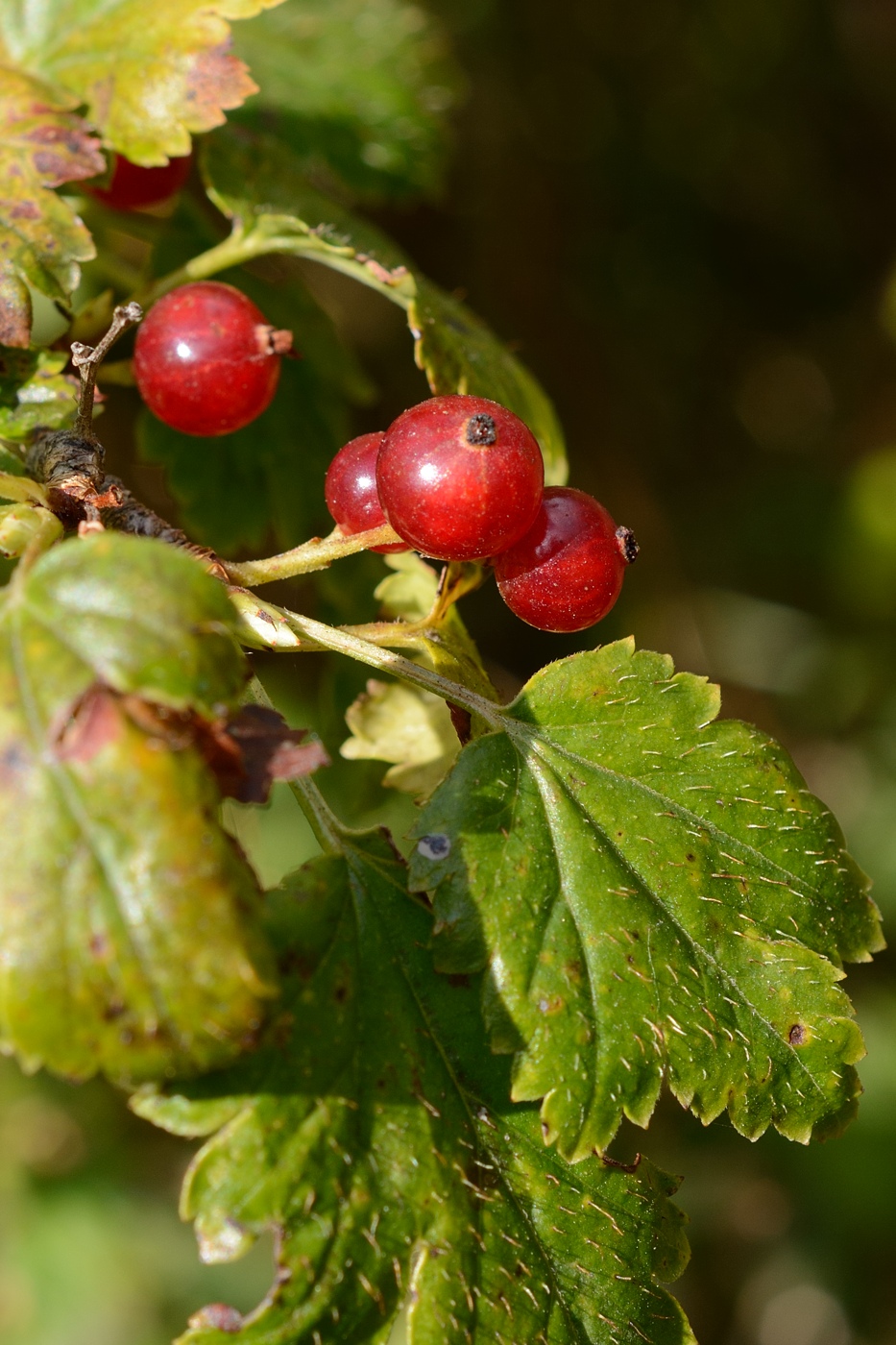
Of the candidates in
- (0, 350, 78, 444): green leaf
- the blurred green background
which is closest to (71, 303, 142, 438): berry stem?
(0, 350, 78, 444): green leaf

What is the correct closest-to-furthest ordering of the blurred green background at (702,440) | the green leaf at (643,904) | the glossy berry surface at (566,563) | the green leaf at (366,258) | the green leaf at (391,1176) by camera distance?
the green leaf at (391,1176), the green leaf at (643,904), the glossy berry surface at (566,563), the green leaf at (366,258), the blurred green background at (702,440)

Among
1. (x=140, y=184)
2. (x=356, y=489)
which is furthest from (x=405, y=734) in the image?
(x=140, y=184)

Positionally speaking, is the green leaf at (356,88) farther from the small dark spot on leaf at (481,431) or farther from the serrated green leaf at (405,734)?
the small dark spot on leaf at (481,431)

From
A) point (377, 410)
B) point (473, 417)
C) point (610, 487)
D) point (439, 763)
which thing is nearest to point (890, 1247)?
point (610, 487)

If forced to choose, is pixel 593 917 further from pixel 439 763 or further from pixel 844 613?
pixel 844 613

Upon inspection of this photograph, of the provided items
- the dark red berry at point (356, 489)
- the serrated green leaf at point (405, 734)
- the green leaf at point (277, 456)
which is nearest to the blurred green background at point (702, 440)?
the green leaf at point (277, 456)

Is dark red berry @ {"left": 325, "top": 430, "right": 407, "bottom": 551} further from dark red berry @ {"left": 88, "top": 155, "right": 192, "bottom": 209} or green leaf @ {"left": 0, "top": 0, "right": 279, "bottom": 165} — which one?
dark red berry @ {"left": 88, "top": 155, "right": 192, "bottom": 209}
